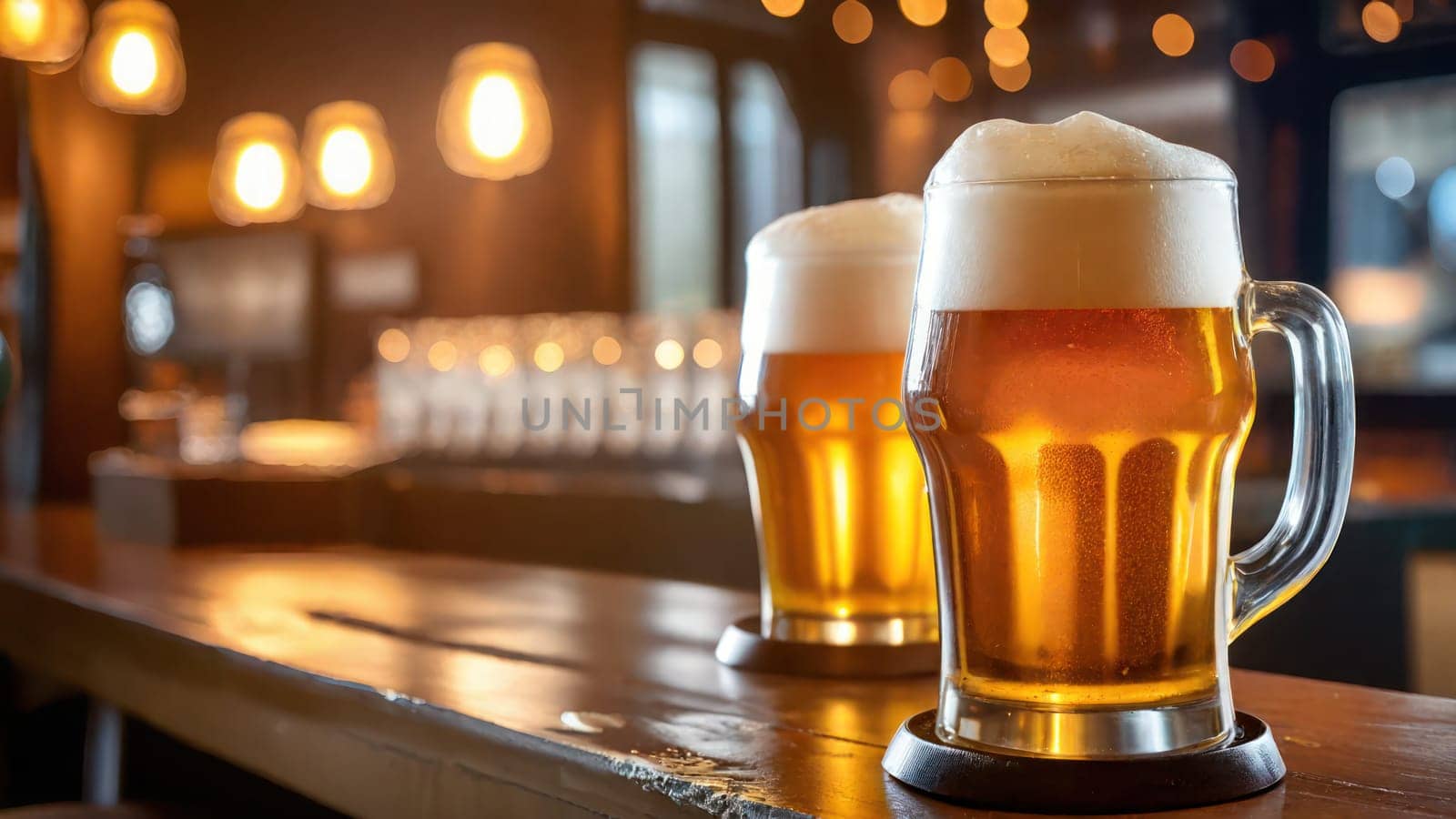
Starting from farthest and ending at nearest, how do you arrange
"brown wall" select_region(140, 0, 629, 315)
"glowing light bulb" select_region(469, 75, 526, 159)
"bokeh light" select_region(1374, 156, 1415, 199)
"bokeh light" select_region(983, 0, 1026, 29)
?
"brown wall" select_region(140, 0, 629, 315) → "bokeh light" select_region(983, 0, 1026, 29) → "bokeh light" select_region(1374, 156, 1415, 199) → "glowing light bulb" select_region(469, 75, 526, 159)

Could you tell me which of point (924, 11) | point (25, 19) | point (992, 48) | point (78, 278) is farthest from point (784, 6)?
point (25, 19)

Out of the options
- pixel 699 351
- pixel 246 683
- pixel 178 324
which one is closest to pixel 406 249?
pixel 178 324

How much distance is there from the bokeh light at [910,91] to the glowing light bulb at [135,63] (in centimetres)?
271

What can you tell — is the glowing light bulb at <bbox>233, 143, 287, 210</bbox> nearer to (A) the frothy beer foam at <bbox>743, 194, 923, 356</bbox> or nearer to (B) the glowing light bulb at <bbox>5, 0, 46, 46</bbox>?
(B) the glowing light bulb at <bbox>5, 0, 46, 46</bbox>

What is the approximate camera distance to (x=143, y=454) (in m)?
2.89

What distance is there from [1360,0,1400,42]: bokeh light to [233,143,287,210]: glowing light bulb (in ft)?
10.4

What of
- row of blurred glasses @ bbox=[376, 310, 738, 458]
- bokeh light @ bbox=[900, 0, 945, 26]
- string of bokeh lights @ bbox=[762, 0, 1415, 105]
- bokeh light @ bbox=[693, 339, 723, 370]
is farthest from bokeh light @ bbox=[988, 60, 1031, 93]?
bokeh light @ bbox=[693, 339, 723, 370]

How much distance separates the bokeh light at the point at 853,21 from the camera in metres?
5.71

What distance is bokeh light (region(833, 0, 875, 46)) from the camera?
18.7 feet

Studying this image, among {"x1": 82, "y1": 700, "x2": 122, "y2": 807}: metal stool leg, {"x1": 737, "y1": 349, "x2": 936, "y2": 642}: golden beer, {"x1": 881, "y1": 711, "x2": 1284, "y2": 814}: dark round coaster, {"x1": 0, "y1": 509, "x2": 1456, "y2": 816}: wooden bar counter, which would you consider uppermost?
{"x1": 737, "y1": 349, "x2": 936, "y2": 642}: golden beer

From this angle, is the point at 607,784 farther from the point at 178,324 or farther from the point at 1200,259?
the point at 178,324

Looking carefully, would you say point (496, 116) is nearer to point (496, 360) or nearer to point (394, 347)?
point (496, 360)

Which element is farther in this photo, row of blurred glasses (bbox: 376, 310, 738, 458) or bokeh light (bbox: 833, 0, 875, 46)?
bokeh light (bbox: 833, 0, 875, 46)

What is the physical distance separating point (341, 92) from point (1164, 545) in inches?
230
